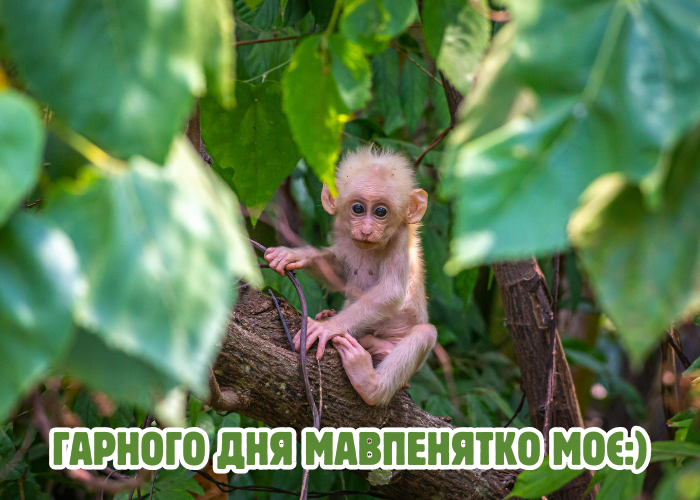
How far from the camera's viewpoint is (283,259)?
6.48ft

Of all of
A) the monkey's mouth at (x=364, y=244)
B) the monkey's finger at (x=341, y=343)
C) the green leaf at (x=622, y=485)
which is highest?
the green leaf at (x=622, y=485)

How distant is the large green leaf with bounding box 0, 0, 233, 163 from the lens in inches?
18.2

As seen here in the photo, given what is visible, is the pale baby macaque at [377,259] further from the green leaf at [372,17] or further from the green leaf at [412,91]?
the green leaf at [372,17]

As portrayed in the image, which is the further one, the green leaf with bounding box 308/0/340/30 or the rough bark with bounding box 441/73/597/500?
the rough bark with bounding box 441/73/597/500

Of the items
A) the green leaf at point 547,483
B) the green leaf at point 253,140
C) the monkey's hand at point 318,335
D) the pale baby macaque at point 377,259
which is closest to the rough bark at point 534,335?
the pale baby macaque at point 377,259

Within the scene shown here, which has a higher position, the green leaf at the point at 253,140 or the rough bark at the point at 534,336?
the green leaf at the point at 253,140

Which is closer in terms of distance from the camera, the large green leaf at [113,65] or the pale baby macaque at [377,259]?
the large green leaf at [113,65]

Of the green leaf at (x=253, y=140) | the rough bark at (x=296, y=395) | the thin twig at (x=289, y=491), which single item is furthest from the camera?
the thin twig at (x=289, y=491)

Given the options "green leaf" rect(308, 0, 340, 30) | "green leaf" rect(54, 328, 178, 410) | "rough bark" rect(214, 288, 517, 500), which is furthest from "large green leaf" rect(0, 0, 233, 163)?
"rough bark" rect(214, 288, 517, 500)

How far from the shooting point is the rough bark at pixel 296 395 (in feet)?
4.89

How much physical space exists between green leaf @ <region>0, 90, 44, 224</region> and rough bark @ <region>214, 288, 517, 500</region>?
1057 millimetres

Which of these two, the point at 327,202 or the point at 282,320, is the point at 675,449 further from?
the point at 327,202

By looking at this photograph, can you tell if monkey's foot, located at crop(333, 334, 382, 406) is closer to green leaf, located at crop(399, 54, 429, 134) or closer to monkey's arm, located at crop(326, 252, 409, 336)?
monkey's arm, located at crop(326, 252, 409, 336)

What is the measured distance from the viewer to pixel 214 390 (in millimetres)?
1345
